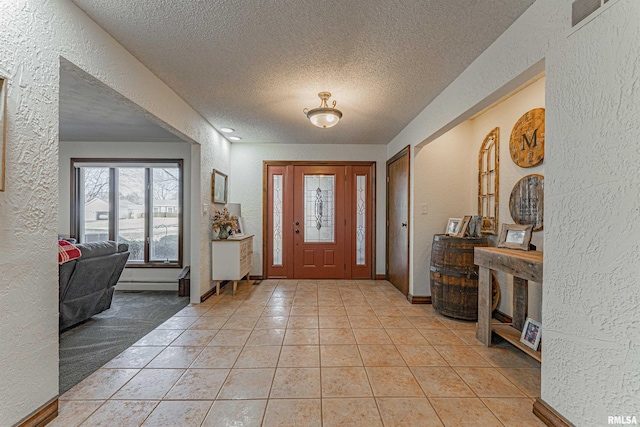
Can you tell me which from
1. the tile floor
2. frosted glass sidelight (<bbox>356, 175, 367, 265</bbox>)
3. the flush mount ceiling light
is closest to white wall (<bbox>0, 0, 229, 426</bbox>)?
the tile floor

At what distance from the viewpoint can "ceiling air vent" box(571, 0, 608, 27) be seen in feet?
4.28

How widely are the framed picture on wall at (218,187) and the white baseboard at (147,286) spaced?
5.21ft

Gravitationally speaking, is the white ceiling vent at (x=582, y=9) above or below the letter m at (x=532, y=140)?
above

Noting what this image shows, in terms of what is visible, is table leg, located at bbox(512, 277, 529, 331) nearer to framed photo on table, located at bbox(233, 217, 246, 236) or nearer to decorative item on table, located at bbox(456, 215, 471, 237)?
decorative item on table, located at bbox(456, 215, 471, 237)

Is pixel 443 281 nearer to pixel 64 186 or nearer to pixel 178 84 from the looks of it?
pixel 178 84

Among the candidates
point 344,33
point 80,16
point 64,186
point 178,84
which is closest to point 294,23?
point 344,33

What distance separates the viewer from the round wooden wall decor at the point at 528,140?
2564 millimetres

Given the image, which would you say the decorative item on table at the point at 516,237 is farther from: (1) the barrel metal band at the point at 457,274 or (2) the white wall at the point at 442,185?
(2) the white wall at the point at 442,185

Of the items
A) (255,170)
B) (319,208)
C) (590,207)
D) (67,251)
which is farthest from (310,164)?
(590,207)

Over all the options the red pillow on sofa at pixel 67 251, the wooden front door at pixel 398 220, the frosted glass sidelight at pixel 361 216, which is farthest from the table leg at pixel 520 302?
the red pillow on sofa at pixel 67 251

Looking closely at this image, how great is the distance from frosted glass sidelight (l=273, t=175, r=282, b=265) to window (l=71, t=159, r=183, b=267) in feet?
5.01

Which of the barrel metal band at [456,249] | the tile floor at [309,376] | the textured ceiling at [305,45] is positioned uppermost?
the textured ceiling at [305,45]

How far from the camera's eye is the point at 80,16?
1.74 meters

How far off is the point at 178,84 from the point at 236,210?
2260 mm
